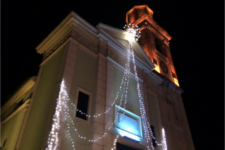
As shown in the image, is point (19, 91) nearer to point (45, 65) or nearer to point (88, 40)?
point (45, 65)

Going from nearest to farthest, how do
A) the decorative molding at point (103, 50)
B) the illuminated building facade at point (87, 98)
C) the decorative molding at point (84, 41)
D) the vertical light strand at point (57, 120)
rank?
1. the vertical light strand at point (57, 120)
2. the illuminated building facade at point (87, 98)
3. the decorative molding at point (84, 41)
4. the decorative molding at point (103, 50)

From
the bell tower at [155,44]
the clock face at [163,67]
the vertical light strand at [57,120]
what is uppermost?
the bell tower at [155,44]

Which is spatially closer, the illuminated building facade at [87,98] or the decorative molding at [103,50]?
the illuminated building facade at [87,98]

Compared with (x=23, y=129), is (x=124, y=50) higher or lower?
higher

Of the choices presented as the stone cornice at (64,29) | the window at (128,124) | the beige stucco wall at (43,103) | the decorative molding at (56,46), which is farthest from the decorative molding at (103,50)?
the window at (128,124)

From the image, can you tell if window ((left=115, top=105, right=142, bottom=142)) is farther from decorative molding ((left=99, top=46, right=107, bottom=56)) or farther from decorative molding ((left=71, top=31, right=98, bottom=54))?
decorative molding ((left=71, top=31, right=98, bottom=54))

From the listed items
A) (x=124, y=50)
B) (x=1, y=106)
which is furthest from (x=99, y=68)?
(x=1, y=106)

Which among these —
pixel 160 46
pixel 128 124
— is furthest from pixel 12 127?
pixel 160 46

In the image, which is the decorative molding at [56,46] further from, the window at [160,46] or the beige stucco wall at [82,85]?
the window at [160,46]

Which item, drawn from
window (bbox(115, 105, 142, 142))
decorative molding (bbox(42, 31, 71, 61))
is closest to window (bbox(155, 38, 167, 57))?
window (bbox(115, 105, 142, 142))

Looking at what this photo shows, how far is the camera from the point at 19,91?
512 inches

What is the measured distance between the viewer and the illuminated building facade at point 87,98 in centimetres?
741

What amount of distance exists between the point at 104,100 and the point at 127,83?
2.38 meters

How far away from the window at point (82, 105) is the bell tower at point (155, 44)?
980 cm
